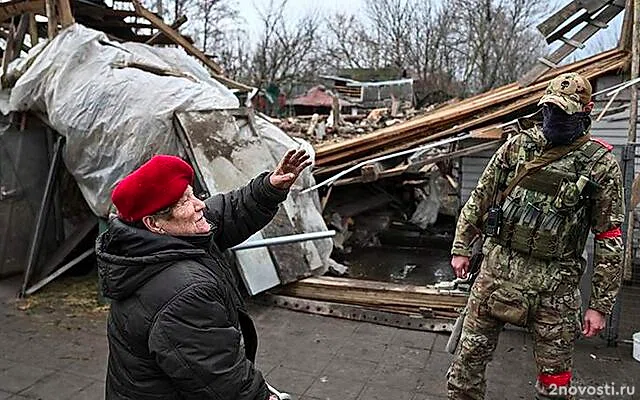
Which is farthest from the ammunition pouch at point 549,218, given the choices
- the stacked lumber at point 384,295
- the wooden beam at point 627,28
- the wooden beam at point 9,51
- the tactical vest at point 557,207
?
the wooden beam at point 9,51

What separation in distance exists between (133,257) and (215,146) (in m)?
3.75

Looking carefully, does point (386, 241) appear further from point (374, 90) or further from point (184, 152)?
point (374, 90)

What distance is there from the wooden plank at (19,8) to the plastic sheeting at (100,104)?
1.02 m

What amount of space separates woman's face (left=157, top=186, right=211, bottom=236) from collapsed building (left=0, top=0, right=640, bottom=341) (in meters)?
2.51

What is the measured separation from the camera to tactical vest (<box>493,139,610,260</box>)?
2.79 metres

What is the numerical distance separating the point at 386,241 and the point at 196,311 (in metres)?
7.02

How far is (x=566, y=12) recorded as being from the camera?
595 centimetres

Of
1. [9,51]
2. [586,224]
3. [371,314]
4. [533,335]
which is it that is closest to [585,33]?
[371,314]

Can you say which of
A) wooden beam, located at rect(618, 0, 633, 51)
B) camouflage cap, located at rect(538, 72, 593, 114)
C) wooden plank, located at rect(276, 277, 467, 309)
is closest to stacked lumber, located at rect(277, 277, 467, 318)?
wooden plank, located at rect(276, 277, 467, 309)

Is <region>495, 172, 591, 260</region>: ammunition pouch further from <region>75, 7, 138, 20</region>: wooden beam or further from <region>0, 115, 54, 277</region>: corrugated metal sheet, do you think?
<region>75, 7, 138, 20</region>: wooden beam

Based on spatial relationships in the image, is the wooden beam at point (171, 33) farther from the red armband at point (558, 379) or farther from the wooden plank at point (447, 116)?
the red armband at point (558, 379)

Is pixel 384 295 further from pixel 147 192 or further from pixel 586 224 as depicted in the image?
pixel 147 192

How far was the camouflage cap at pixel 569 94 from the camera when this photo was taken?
Result: 8.93ft

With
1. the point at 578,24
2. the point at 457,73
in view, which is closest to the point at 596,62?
the point at 578,24
